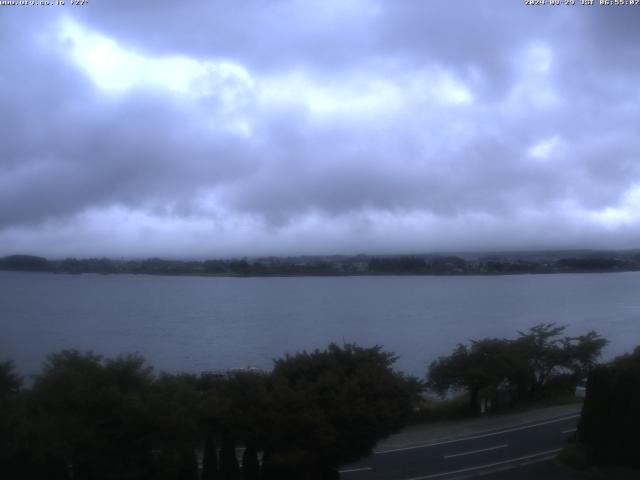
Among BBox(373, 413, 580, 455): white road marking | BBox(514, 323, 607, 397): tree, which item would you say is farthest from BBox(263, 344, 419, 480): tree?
BBox(514, 323, 607, 397): tree

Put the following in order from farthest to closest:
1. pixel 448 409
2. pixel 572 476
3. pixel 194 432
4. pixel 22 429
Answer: pixel 448 409 → pixel 572 476 → pixel 194 432 → pixel 22 429

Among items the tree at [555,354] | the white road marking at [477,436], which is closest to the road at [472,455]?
the white road marking at [477,436]

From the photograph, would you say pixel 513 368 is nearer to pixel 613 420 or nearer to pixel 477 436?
pixel 477 436

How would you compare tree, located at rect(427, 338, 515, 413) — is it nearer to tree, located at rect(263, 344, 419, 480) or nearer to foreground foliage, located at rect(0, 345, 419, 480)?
foreground foliage, located at rect(0, 345, 419, 480)

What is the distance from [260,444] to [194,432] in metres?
1.84

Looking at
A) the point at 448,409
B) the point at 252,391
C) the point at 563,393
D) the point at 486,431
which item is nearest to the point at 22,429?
the point at 252,391

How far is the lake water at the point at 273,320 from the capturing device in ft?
157

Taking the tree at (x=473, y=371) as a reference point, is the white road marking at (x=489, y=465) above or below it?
below

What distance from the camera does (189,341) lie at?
53.4 m

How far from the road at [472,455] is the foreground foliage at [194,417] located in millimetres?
4344

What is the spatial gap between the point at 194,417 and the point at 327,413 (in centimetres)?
305

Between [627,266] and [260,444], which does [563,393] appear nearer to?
[260,444]

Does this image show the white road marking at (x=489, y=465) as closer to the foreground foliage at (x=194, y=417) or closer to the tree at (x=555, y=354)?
the foreground foliage at (x=194, y=417)

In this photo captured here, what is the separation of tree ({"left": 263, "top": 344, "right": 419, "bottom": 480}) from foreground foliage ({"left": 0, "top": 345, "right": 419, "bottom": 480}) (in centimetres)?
2
